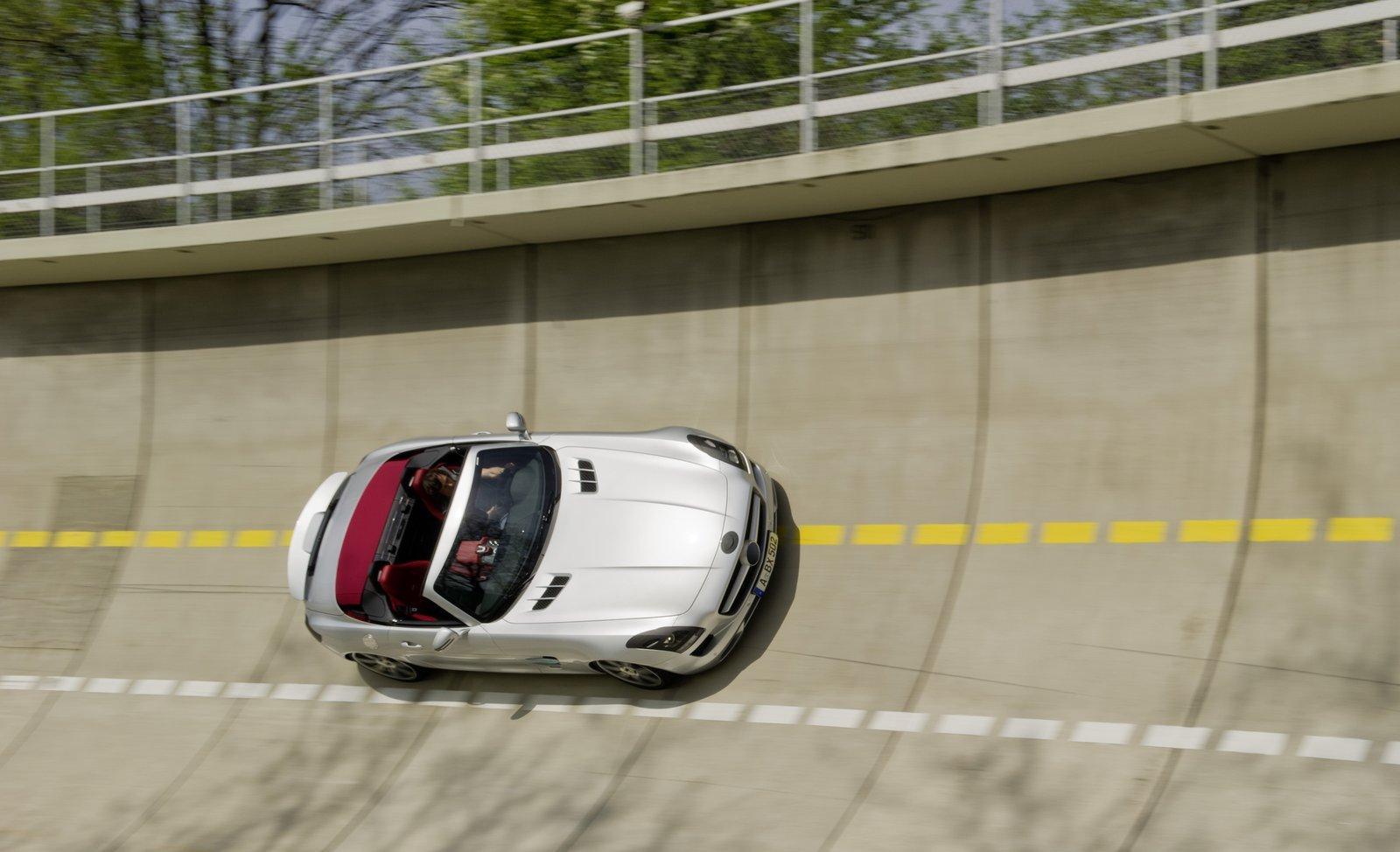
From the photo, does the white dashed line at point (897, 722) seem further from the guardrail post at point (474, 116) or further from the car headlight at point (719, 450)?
the guardrail post at point (474, 116)

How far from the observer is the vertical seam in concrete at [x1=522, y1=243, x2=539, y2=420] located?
501 inches

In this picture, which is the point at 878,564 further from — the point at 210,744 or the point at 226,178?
the point at 226,178

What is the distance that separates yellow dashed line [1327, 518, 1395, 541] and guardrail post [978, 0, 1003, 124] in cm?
398

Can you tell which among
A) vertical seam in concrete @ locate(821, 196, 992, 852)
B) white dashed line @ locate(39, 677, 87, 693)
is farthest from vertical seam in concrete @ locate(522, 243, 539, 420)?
white dashed line @ locate(39, 677, 87, 693)

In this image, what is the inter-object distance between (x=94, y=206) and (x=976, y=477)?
32.1 feet

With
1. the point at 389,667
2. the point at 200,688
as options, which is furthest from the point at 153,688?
the point at 389,667

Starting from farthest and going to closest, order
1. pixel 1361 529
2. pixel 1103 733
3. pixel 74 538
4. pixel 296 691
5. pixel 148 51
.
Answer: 1. pixel 148 51
2. pixel 74 538
3. pixel 296 691
4. pixel 1361 529
5. pixel 1103 733

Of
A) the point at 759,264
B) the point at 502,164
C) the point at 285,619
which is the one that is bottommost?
the point at 285,619

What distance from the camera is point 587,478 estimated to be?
385 inches

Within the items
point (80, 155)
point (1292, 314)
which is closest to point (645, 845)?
point (1292, 314)

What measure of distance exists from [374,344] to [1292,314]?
9026 mm

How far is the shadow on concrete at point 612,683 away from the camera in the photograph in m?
9.99

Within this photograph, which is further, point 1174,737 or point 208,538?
point 208,538

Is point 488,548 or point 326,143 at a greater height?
point 326,143
